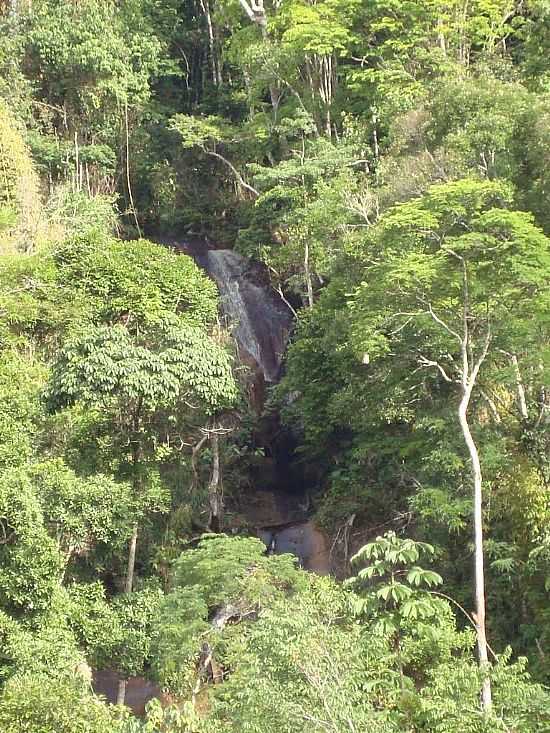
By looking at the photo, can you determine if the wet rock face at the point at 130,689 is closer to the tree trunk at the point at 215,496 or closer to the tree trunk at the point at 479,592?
the tree trunk at the point at 215,496

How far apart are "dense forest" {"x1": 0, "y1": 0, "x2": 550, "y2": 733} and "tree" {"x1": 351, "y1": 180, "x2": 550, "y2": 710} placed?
0.14ft

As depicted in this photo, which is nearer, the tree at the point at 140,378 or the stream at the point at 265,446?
the tree at the point at 140,378

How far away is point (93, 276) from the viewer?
15.0 m

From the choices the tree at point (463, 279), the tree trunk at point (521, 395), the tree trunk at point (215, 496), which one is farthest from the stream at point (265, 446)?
the tree at point (463, 279)

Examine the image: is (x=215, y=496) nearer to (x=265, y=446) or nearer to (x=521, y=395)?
(x=265, y=446)

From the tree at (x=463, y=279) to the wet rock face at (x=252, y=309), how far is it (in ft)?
30.6

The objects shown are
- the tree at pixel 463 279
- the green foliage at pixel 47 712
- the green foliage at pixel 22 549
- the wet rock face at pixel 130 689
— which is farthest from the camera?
the wet rock face at pixel 130 689

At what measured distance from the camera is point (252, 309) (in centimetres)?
2239

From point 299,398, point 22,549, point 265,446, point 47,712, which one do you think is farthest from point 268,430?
point 47,712

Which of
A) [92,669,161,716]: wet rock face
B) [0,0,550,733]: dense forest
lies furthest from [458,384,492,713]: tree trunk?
[92,669,161,716]: wet rock face

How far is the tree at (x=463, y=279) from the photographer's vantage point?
10711 millimetres

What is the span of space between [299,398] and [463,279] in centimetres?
710

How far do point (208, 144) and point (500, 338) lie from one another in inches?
615

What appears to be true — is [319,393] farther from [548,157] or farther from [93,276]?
[548,157]
